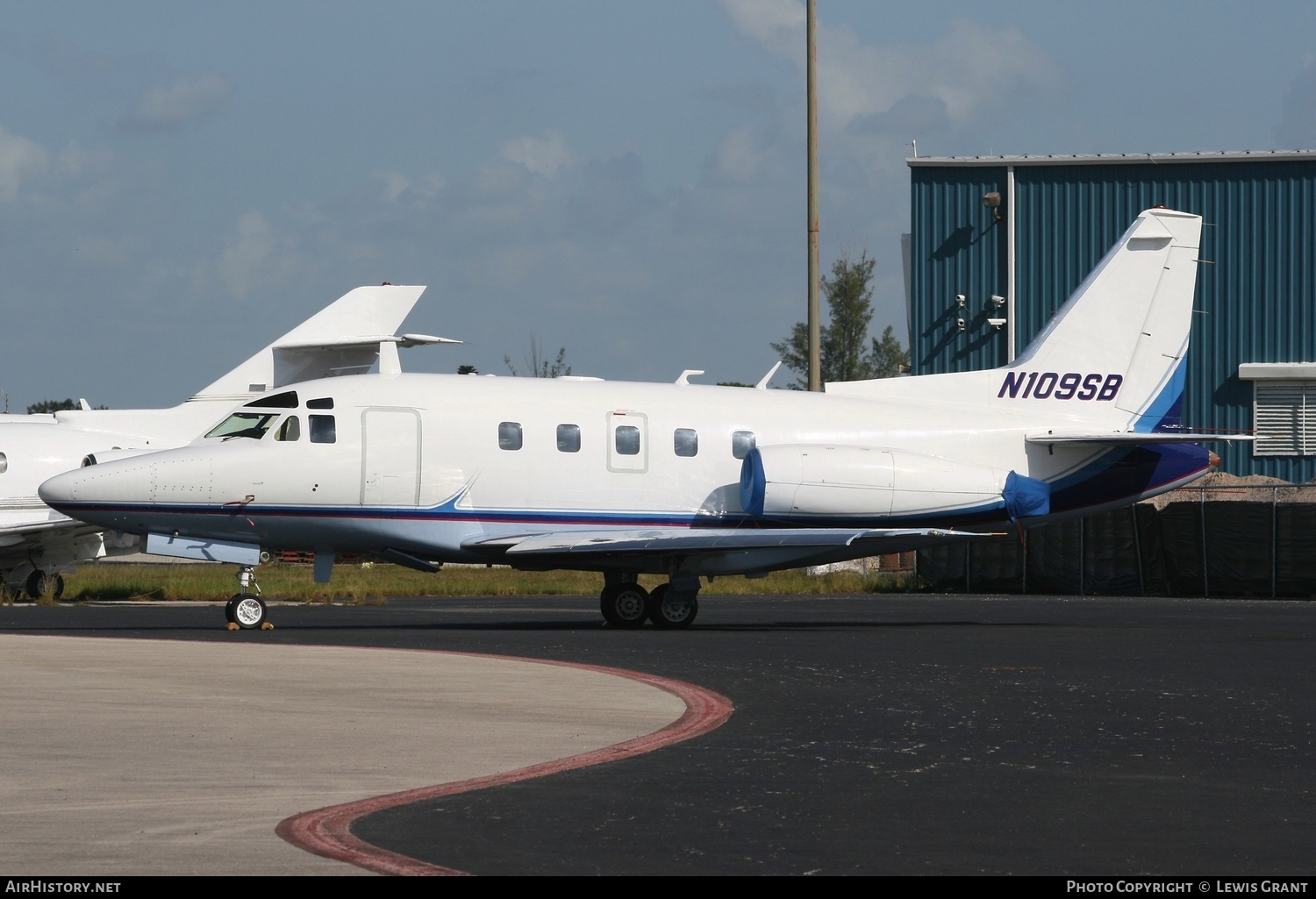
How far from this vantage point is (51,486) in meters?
20.1

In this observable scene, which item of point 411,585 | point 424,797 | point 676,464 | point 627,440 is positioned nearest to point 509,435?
point 627,440

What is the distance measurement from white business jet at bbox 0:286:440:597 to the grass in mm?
986

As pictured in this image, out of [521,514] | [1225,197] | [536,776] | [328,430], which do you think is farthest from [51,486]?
[1225,197]

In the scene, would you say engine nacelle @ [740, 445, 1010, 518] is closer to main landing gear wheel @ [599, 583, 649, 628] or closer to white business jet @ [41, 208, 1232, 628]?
white business jet @ [41, 208, 1232, 628]

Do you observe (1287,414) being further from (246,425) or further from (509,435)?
(246,425)

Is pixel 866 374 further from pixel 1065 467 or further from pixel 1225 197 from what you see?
pixel 1065 467

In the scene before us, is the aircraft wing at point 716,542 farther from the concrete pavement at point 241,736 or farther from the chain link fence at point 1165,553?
the chain link fence at point 1165,553

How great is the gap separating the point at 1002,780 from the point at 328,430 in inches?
536

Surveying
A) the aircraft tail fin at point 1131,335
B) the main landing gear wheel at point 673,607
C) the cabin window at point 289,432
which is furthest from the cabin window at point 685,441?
the aircraft tail fin at point 1131,335

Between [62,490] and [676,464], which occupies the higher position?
[676,464]

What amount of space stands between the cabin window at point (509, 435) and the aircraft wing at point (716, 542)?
1.19m

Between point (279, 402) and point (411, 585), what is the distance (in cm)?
1648

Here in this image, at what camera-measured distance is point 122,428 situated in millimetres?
33344

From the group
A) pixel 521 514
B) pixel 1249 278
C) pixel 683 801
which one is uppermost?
pixel 1249 278
